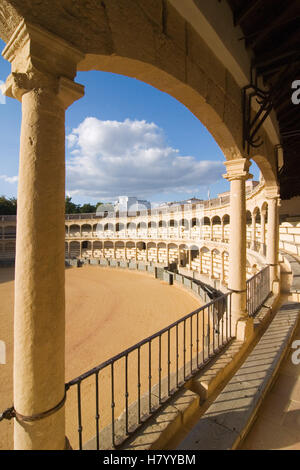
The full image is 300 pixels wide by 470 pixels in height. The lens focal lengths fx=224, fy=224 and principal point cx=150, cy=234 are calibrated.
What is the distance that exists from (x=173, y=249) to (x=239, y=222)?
1079 inches

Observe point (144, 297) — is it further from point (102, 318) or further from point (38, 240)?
point (38, 240)

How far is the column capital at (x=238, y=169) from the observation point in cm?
383

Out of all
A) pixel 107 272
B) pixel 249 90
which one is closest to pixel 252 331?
pixel 249 90

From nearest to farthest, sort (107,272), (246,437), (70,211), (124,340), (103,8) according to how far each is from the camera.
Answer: (103,8) → (246,437) → (124,340) → (107,272) → (70,211)

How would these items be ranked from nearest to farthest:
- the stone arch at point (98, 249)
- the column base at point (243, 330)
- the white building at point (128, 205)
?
the column base at point (243, 330), the stone arch at point (98, 249), the white building at point (128, 205)

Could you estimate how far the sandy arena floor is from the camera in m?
7.01

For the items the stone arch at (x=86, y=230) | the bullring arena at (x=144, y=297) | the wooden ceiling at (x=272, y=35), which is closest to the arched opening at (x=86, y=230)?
the stone arch at (x=86, y=230)

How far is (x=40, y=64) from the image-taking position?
4.81ft

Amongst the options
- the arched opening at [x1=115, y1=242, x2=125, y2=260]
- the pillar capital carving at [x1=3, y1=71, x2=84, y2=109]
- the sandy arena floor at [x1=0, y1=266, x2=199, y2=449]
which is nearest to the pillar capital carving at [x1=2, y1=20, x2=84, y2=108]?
the pillar capital carving at [x1=3, y1=71, x2=84, y2=109]

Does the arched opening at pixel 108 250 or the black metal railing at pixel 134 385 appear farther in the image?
the arched opening at pixel 108 250

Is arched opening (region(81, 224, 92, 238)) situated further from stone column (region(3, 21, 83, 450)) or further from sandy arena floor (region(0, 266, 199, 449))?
stone column (region(3, 21, 83, 450))

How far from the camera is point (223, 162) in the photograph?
403 centimetres

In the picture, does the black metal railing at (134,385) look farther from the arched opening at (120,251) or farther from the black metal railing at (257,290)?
the arched opening at (120,251)

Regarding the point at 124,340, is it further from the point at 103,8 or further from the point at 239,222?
the point at 103,8
